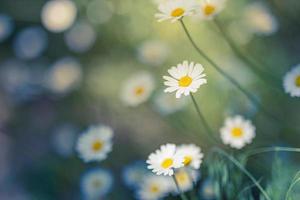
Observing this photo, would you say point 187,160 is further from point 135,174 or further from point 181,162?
point 135,174

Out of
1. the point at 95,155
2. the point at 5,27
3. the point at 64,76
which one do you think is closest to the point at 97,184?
the point at 95,155

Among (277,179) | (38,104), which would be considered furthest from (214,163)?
(38,104)

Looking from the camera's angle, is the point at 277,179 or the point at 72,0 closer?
the point at 277,179

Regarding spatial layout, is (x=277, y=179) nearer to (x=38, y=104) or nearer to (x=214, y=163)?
(x=214, y=163)

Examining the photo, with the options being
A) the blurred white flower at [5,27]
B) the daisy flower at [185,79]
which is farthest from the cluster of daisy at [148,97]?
the blurred white flower at [5,27]

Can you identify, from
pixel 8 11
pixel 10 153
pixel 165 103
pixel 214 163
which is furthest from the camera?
pixel 8 11

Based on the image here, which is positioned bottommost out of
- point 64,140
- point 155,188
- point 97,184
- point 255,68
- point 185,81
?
point 64,140
